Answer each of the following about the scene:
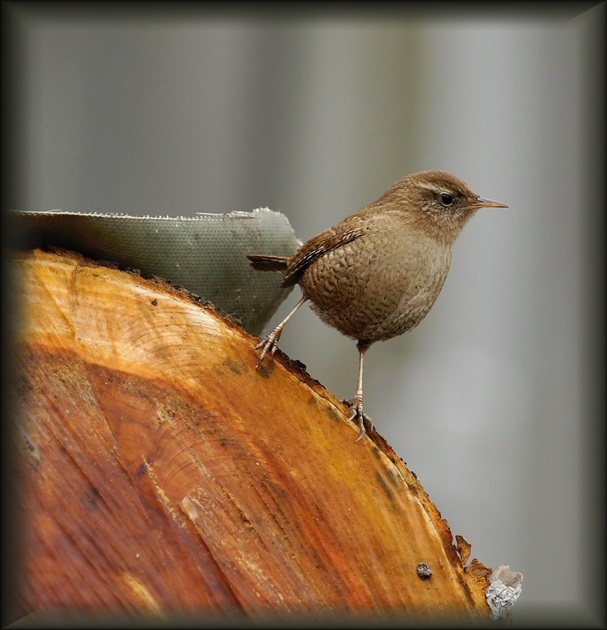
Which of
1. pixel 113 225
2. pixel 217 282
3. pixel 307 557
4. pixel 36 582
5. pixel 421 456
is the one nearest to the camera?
pixel 36 582

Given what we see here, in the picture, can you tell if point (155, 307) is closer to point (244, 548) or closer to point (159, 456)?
point (159, 456)

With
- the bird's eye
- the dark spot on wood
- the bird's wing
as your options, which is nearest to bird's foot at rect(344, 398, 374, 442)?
the dark spot on wood

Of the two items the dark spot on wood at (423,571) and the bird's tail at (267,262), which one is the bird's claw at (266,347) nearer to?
the bird's tail at (267,262)

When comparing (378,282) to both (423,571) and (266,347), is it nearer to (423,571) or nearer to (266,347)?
(266,347)

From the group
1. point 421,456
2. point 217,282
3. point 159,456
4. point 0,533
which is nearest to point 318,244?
point 217,282

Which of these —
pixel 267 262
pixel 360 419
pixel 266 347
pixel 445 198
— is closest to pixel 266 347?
pixel 266 347

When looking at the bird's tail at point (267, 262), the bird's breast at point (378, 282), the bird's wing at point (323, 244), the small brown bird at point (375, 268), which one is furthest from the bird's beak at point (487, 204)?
the bird's tail at point (267, 262)
